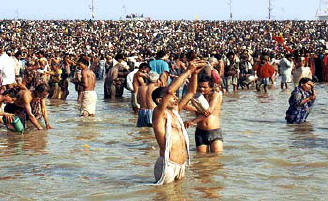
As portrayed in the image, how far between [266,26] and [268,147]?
51.5 m

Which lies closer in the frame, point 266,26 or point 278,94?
point 278,94

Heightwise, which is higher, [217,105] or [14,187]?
[217,105]

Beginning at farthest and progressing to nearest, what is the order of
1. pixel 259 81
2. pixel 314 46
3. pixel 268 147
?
pixel 314 46 < pixel 259 81 < pixel 268 147

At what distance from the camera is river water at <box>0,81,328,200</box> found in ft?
25.7

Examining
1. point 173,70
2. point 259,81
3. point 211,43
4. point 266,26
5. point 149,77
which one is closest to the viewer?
Answer: point 149,77

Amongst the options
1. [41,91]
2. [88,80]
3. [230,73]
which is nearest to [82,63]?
A: [88,80]

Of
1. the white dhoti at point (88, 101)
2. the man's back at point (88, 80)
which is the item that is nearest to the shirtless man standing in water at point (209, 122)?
the man's back at point (88, 80)

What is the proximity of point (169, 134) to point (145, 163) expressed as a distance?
2.22m

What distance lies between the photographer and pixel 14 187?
8148mm

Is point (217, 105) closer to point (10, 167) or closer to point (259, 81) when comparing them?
point (10, 167)

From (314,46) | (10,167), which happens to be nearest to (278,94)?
(10,167)

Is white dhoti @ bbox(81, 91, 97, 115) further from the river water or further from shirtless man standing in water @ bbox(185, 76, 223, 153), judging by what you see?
shirtless man standing in water @ bbox(185, 76, 223, 153)

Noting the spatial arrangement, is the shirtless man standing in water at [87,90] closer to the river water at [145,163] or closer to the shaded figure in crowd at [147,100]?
the river water at [145,163]

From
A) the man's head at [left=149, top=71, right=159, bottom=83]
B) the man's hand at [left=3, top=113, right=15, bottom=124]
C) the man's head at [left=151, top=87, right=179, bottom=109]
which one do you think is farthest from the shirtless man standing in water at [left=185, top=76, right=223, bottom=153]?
the man's hand at [left=3, top=113, right=15, bottom=124]
